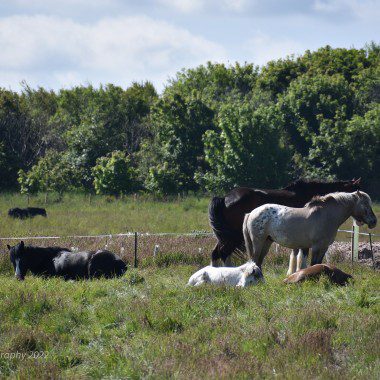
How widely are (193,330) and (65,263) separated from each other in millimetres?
6095

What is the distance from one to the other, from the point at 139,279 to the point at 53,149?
42.8m

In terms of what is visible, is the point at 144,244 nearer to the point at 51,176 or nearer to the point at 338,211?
the point at 338,211

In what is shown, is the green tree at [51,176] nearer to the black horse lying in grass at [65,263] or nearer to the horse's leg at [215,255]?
the black horse lying in grass at [65,263]

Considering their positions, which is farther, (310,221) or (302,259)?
(302,259)

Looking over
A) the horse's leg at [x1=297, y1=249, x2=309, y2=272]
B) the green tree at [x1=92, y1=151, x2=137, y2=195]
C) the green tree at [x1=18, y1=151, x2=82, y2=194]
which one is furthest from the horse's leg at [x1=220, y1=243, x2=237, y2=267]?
the green tree at [x1=18, y1=151, x2=82, y2=194]

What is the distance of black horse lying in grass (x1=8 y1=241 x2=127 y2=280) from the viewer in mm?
15461

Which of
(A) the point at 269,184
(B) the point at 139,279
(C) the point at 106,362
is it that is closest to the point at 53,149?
(A) the point at 269,184

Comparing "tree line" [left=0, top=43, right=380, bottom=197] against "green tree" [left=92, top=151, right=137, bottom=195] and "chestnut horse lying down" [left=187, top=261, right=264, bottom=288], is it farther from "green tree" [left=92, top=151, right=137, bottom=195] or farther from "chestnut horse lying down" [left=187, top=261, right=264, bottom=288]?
"chestnut horse lying down" [left=187, top=261, right=264, bottom=288]

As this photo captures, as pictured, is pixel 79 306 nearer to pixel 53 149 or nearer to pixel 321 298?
pixel 321 298

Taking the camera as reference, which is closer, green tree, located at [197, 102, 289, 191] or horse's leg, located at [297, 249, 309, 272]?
horse's leg, located at [297, 249, 309, 272]

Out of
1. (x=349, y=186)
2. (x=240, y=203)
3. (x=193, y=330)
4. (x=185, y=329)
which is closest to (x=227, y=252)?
(x=240, y=203)

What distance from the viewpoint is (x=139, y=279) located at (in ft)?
46.5

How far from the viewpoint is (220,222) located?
16.6 m

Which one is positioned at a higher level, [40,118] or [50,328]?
[40,118]
